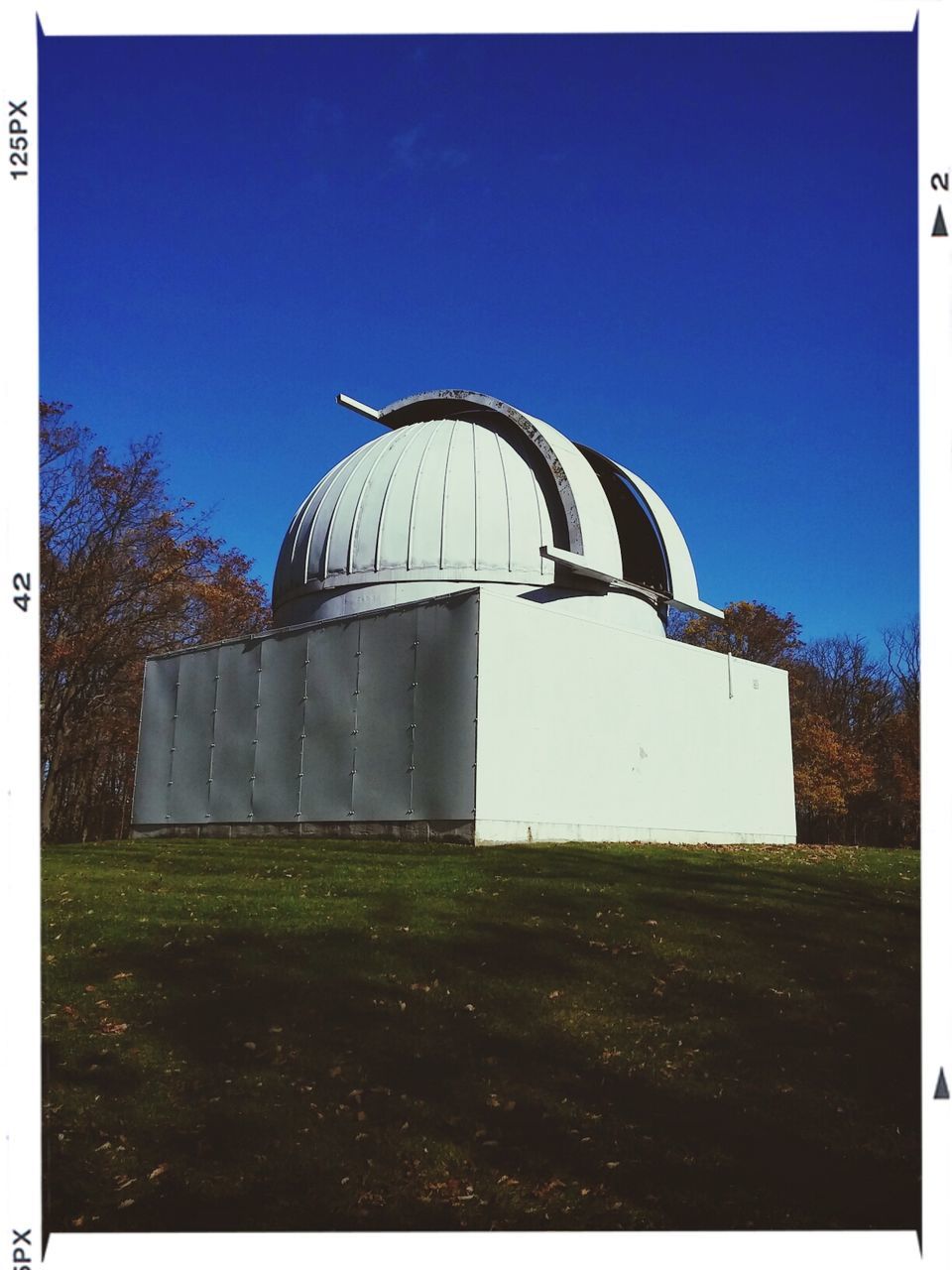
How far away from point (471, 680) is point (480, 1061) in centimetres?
964

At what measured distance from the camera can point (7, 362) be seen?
309 cm

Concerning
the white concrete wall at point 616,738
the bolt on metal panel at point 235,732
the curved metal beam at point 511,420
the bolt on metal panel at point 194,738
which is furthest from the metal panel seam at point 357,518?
the white concrete wall at point 616,738

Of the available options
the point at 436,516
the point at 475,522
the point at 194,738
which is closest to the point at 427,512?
the point at 436,516

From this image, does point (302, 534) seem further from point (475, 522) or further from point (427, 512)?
point (475, 522)

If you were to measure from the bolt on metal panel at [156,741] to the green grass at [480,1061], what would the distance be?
9.75 m

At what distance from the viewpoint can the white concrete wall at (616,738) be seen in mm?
15242

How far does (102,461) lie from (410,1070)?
21351 mm

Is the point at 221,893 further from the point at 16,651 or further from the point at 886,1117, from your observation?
the point at 16,651

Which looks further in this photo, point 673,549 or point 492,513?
point 673,549

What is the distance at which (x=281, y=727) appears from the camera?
17562mm

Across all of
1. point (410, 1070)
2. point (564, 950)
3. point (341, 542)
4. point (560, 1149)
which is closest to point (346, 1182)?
point (560, 1149)

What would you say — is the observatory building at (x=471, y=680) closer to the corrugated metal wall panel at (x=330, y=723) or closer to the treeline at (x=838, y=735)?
the corrugated metal wall panel at (x=330, y=723)

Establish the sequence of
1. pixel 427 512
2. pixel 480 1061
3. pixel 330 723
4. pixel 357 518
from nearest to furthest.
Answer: pixel 480 1061, pixel 330 723, pixel 427 512, pixel 357 518

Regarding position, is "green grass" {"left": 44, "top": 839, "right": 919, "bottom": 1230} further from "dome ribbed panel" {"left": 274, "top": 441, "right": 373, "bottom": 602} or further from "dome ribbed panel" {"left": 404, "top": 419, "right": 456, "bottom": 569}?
"dome ribbed panel" {"left": 274, "top": 441, "right": 373, "bottom": 602}
